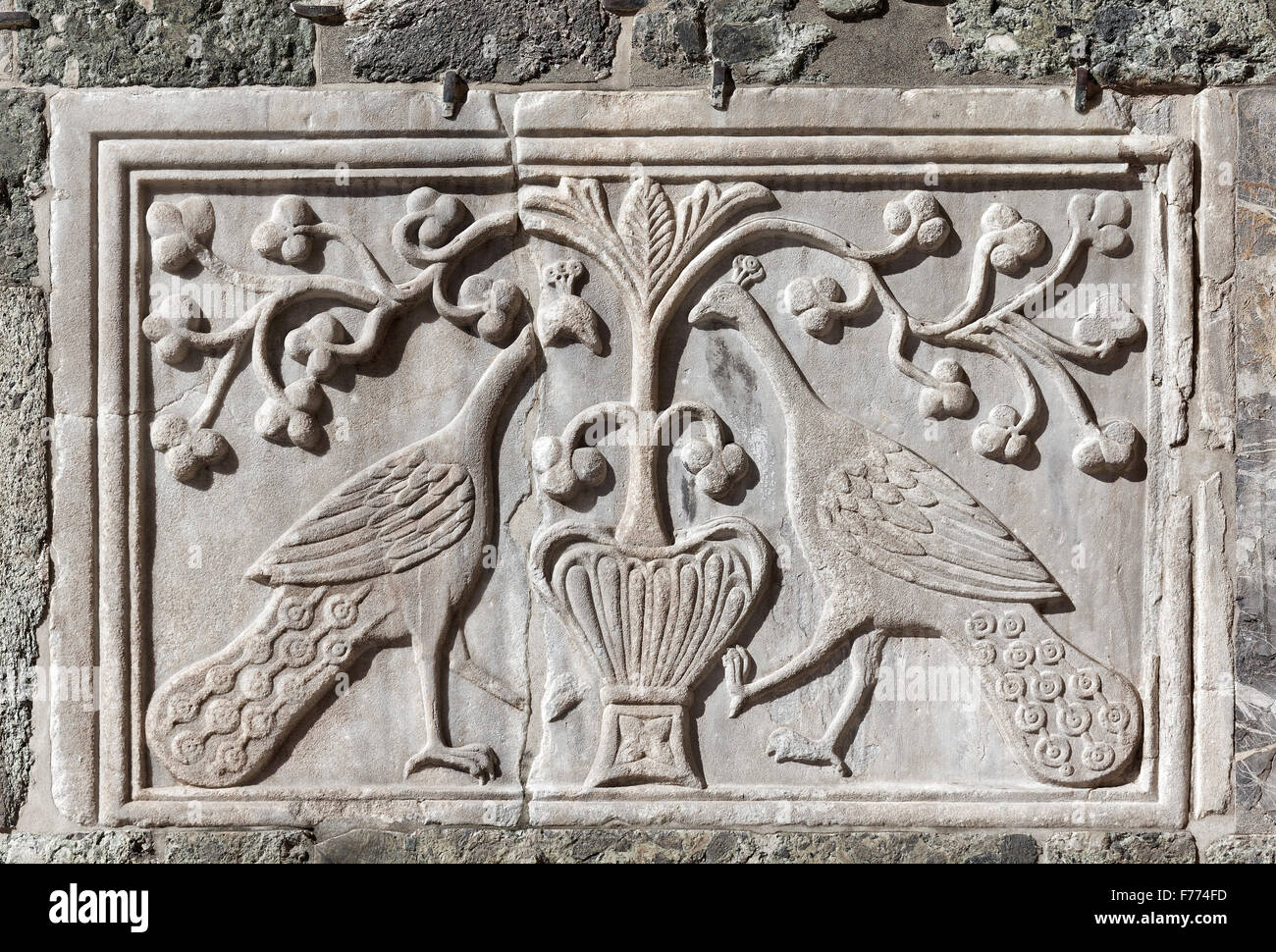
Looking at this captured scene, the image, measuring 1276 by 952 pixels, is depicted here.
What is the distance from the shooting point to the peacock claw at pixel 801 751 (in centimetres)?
243

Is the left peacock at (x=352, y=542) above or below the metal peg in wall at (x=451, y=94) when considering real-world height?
below

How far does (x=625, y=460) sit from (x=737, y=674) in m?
0.56

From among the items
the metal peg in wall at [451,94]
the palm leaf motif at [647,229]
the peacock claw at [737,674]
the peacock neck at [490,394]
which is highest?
the metal peg in wall at [451,94]

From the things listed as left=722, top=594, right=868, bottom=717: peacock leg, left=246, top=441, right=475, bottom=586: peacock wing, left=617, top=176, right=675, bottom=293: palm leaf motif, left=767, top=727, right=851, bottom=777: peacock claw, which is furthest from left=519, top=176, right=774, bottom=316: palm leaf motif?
left=767, top=727, right=851, bottom=777: peacock claw

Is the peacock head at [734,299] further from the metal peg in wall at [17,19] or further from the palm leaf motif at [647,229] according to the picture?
the metal peg in wall at [17,19]

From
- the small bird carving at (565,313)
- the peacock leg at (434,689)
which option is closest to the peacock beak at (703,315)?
the small bird carving at (565,313)

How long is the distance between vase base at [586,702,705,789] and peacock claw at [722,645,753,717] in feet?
0.39

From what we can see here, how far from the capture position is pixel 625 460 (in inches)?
97.0

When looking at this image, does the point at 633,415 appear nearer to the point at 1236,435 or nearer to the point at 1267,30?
the point at 1236,435

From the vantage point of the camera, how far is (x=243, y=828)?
96.7 inches

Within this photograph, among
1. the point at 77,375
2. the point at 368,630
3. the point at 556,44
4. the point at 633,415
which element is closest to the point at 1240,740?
the point at 633,415

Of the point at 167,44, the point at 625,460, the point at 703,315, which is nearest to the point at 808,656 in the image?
the point at 625,460

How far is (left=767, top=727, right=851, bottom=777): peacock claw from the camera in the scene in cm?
243

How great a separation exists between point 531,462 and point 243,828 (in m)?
1.08
